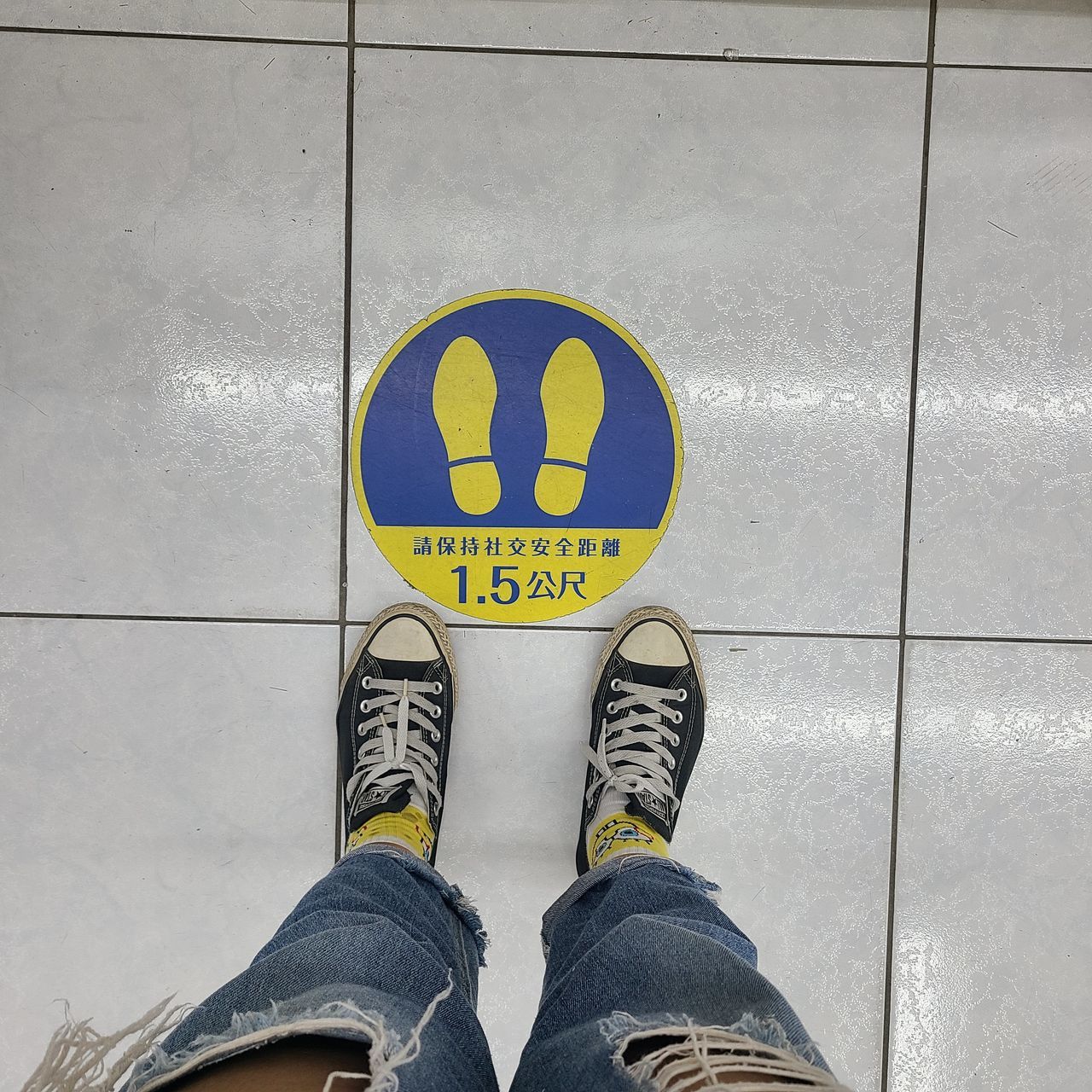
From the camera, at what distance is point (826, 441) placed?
106cm

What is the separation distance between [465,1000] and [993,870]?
78cm

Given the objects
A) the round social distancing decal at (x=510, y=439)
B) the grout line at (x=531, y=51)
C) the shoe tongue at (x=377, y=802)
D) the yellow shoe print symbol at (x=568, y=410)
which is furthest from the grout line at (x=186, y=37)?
the shoe tongue at (x=377, y=802)

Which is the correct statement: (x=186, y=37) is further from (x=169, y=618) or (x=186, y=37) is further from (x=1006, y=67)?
(x=1006, y=67)

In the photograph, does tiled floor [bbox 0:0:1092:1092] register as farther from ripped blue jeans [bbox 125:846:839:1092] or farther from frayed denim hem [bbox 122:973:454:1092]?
frayed denim hem [bbox 122:973:454:1092]

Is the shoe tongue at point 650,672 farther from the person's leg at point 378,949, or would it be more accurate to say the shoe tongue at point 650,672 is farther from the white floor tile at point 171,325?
the white floor tile at point 171,325

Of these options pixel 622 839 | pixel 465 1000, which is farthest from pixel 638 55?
pixel 465 1000

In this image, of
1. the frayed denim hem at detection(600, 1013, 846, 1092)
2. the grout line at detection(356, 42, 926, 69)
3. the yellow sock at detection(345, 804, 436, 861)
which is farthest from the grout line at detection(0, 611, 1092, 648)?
the grout line at detection(356, 42, 926, 69)

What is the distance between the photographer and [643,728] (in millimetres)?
1077

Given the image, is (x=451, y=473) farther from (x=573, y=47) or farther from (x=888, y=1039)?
(x=888, y=1039)

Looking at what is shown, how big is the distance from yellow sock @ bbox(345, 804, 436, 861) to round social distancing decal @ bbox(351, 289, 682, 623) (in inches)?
12.6

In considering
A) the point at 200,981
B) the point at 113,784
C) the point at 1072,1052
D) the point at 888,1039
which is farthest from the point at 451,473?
the point at 1072,1052

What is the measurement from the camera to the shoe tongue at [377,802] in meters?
1.02

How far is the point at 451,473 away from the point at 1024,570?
30.9 inches

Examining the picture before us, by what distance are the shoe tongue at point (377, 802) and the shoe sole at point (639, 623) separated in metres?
0.28
